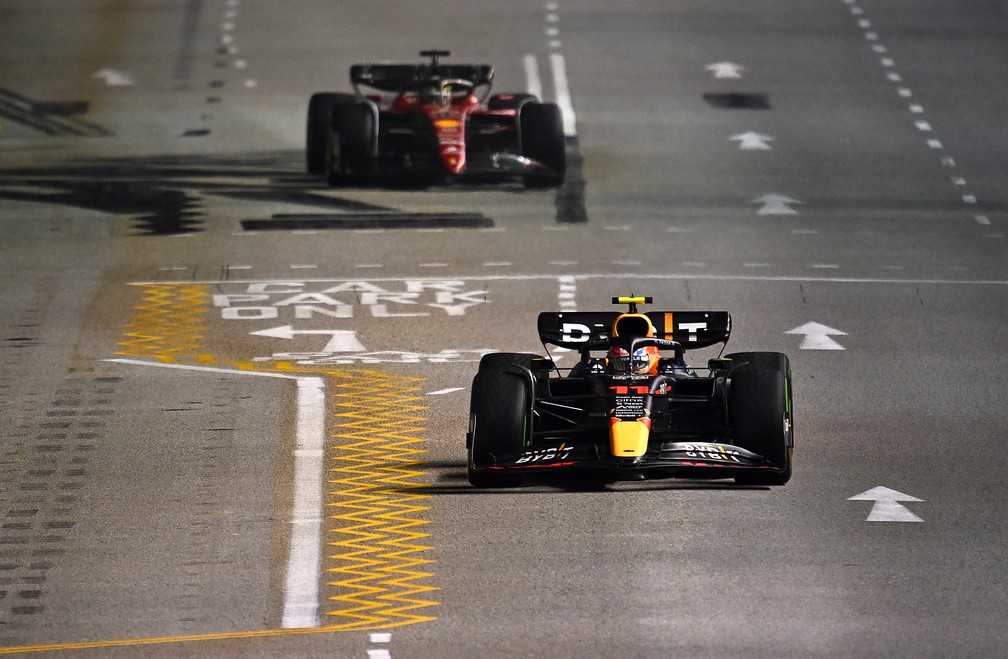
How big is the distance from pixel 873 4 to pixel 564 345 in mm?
28272

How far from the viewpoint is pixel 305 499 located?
17656 millimetres

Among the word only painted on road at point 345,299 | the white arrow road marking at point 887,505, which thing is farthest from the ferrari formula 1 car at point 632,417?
the word only painted on road at point 345,299

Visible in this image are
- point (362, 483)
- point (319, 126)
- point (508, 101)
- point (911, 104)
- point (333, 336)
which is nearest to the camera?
point (362, 483)

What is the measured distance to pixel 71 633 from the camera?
14344 mm

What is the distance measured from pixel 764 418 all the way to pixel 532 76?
2309cm

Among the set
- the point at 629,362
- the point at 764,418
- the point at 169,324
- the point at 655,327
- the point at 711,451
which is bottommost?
the point at 169,324

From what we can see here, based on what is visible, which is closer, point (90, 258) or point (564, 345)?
point (564, 345)

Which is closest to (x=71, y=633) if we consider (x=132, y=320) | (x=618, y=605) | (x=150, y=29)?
(x=618, y=605)

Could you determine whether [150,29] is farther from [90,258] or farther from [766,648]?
[766,648]

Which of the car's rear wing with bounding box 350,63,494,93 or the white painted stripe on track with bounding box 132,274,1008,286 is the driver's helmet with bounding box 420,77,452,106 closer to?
the car's rear wing with bounding box 350,63,494,93

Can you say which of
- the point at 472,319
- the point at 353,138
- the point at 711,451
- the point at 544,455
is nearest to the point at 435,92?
the point at 353,138

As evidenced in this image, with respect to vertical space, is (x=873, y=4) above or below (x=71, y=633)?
above

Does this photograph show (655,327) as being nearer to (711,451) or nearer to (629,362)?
(629,362)

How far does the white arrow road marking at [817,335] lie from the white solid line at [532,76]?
13767 mm
